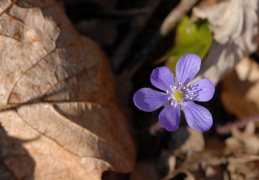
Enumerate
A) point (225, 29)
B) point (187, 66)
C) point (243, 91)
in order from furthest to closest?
point (243, 91)
point (225, 29)
point (187, 66)

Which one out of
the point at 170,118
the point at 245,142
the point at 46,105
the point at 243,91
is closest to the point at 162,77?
the point at 170,118

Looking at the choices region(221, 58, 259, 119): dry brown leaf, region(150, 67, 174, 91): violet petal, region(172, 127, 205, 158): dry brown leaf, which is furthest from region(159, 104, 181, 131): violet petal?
region(221, 58, 259, 119): dry brown leaf

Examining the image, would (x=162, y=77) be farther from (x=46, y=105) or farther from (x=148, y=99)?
(x=46, y=105)

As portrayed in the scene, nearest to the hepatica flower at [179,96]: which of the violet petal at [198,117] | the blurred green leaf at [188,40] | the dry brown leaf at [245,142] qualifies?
the violet petal at [198,117]

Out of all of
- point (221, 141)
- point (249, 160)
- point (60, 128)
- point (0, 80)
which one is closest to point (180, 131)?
point (221, 141)

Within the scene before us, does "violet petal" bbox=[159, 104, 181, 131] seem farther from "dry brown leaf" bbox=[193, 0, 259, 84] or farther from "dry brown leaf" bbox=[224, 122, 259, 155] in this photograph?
"dry brown leaf" bbox=[224, 122, 259, 155]
